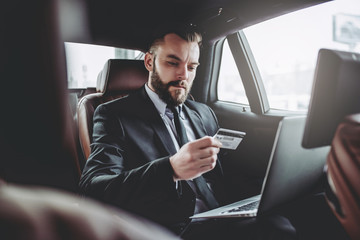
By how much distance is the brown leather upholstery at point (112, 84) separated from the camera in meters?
1.64

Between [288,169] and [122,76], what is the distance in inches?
53.4

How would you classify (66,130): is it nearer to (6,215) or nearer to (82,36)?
(6,215)

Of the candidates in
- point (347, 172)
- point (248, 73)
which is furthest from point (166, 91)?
point (347, 172)

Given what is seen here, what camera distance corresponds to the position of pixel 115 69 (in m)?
1.76

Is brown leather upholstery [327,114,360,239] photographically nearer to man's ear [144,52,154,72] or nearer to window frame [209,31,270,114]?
man's ear [144,52,154,72]

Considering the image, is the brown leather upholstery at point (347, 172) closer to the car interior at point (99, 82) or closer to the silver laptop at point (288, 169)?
the car interior at point (99, 82)

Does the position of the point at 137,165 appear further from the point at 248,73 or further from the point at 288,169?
the point at 248,73

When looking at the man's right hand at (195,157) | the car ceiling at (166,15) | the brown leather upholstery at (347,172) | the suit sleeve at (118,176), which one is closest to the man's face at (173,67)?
the suit sleeve at (118,176)

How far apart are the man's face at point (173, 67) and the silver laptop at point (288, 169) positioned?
2.76 feet

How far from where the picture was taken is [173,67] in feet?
5.14

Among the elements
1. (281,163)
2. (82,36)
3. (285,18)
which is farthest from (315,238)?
(82,36)

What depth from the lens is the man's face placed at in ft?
5.07

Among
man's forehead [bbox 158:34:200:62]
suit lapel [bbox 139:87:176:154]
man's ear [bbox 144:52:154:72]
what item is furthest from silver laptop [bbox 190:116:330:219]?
man's ear [bbox 144:52:154:72]

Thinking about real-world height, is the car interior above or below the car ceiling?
below
